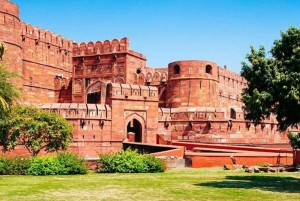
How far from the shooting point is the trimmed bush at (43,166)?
1396 cm

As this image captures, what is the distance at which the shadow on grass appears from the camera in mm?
10539

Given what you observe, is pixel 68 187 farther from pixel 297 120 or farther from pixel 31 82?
pixel 31 82

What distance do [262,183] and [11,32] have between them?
24.1 m

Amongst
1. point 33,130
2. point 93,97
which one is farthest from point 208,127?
point 33,130

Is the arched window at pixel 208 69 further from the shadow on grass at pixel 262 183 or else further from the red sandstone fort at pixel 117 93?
the shadow on grass at pixel 262 183

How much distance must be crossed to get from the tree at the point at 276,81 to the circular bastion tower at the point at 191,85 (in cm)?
Result: 2077

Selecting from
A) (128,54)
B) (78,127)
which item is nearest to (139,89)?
(78,127)

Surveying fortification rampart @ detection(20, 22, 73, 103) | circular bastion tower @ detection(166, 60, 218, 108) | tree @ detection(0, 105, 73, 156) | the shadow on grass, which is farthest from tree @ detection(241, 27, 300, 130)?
fortification rampart @ detection(20, 22, 73, 103)

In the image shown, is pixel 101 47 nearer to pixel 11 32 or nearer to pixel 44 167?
pixel 11 32

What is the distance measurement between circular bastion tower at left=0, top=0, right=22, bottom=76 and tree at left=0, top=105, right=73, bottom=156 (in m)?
9.08

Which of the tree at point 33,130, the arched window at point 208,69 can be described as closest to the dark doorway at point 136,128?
the tree at point 33,130

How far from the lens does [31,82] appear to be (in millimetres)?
35438

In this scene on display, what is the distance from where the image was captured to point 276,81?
11219 millimetres

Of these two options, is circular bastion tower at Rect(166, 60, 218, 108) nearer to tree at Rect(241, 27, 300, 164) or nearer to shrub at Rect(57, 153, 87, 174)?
shrub at Rect(57, 153, 87, 174)
